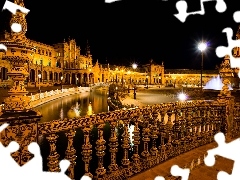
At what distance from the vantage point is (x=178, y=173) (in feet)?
15.1

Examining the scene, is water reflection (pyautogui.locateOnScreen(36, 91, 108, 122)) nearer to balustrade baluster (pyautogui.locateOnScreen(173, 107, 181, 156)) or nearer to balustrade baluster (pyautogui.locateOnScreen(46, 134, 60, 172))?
balustrade baluster (pyautogui.locateOnScreen(173, 107, 181, 156))

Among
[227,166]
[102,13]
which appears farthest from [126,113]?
[102,13]

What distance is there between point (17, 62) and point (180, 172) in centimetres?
346

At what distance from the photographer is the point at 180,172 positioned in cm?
465

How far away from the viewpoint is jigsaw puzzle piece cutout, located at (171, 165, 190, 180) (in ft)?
14.7

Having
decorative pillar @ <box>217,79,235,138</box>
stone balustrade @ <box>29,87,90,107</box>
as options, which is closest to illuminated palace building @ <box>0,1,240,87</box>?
stone balustrade @ <box>29,87,90,107</box>

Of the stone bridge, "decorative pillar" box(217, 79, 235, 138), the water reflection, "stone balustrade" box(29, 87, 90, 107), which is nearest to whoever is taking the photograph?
the stone bridge

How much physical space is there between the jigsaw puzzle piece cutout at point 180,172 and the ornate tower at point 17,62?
2.88 meters

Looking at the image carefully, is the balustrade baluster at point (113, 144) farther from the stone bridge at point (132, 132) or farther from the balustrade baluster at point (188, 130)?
the balustrade baluster at point (188, 130)

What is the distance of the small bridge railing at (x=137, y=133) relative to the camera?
3309 millimetres

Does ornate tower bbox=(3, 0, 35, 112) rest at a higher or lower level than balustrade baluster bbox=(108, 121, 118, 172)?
higher

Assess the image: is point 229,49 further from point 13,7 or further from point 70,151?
point 13,7

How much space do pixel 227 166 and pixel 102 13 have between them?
44686 mm

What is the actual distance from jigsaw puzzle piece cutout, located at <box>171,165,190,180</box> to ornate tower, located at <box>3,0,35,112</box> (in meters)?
2.88
